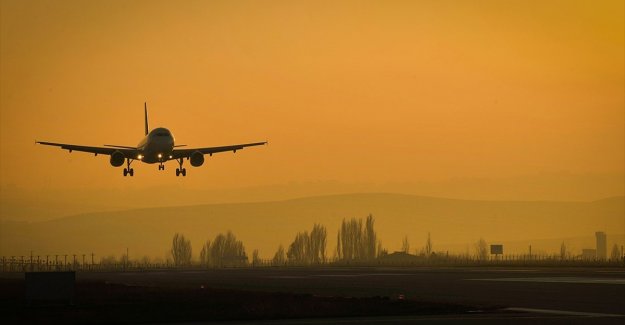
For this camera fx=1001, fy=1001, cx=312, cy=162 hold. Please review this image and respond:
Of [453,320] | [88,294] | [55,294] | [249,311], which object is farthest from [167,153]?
[453,320]

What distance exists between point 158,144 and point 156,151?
1654 millimetres

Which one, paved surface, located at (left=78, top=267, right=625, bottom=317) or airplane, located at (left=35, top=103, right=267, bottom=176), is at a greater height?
airplane, located at (left=35, top=103, right=267, bottom=176)

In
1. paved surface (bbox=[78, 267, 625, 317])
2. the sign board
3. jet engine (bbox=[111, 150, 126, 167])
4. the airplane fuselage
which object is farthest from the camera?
the sign board

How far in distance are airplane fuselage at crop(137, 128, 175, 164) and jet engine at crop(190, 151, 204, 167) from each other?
6521 mm

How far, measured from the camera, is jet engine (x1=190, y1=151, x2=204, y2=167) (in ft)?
365

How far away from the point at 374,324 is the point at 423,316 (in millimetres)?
5097

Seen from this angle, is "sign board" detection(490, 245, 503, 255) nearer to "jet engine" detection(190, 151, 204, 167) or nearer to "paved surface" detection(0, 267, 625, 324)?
"jet engine" detection(190, 151, 204, 167)

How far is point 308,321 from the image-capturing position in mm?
48688

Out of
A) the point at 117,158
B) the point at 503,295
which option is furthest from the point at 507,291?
the point at 117,158

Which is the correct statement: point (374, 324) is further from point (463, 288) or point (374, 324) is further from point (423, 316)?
point (463, 288)

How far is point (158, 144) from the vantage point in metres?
102

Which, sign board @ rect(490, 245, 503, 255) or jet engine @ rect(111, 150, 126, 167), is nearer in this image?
jet engine @ rect(111, 150, 126, 167)

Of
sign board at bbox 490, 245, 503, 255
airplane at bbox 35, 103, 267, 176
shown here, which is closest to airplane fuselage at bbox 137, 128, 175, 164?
airplane at bbox 35, 103, 267, 176

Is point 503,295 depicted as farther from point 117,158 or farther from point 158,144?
point 117,158
